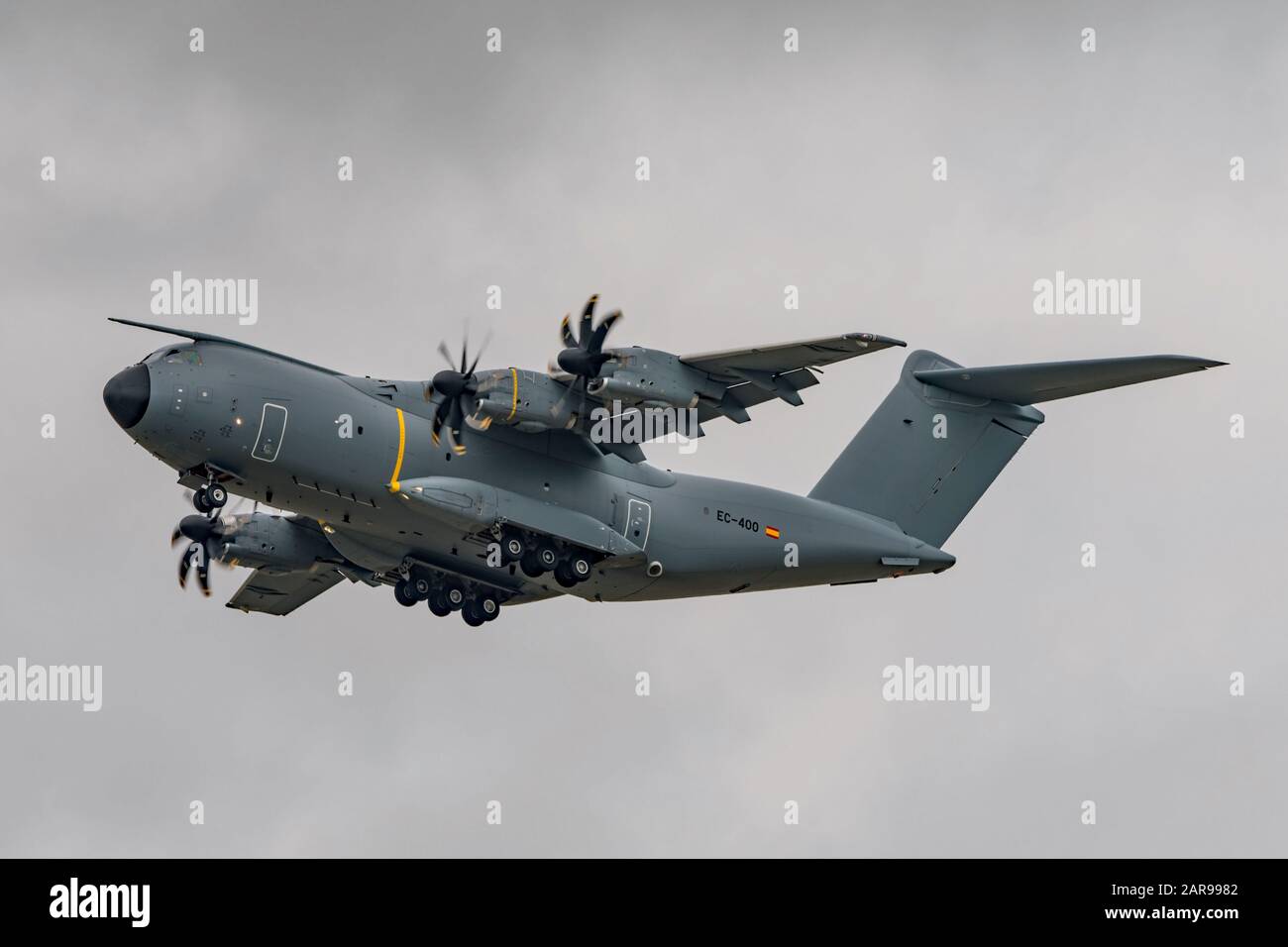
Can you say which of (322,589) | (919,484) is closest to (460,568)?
(322,589)

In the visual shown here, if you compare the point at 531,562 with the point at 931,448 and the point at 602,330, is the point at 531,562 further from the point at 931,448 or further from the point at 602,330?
the point at 931,448

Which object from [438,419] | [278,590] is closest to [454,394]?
[438,419]

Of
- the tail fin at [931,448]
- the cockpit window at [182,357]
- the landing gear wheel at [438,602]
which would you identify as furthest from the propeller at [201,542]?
the tail fin at [931,448]

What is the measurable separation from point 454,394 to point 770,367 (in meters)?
3.31

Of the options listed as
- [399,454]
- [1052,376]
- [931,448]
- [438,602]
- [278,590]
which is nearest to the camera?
[399,454]

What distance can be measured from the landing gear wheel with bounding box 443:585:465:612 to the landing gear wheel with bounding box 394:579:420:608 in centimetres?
34

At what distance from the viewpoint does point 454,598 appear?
23188 millimetres

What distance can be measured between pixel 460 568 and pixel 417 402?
260cm

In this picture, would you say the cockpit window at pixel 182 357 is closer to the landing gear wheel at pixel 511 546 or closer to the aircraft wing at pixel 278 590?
the landing gear wheel at pixel 511 546

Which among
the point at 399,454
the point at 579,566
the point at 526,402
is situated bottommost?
the point at 579,566

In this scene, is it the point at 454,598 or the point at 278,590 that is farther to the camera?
the point at 278,590

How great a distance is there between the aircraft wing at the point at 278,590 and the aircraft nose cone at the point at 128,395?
18.8 ft

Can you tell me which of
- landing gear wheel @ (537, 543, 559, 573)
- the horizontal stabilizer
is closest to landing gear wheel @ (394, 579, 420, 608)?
landing gear wheel @ (537, 543, 559, 573)
